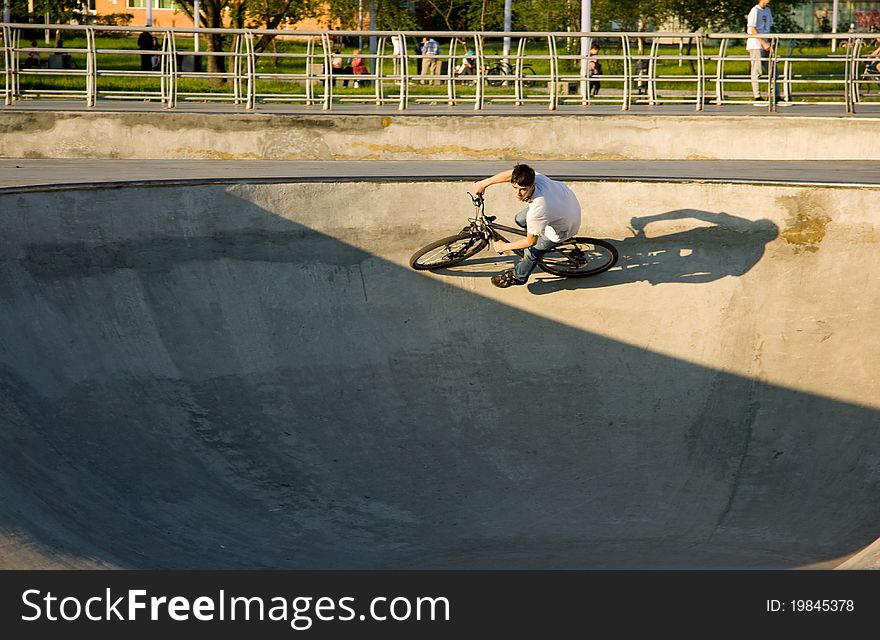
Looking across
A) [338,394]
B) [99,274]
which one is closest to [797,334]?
[338,394]

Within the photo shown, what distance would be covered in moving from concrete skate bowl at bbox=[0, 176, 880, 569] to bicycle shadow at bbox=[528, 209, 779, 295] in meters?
0.03

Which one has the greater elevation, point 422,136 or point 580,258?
point 422,136

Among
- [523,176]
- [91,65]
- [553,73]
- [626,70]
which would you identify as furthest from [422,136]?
[523,176]

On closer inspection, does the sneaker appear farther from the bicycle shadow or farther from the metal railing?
the metal railing

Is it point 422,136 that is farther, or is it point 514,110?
point 514,110

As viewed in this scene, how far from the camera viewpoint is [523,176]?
31.9ft

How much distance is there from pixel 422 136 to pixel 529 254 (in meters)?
6.98

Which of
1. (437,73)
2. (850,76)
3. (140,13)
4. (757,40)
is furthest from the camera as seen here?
(140,13)

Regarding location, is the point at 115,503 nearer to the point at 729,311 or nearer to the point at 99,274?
the point at 99,274

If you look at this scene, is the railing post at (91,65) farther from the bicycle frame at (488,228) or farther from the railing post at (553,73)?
the bicycle frame at (488,228)

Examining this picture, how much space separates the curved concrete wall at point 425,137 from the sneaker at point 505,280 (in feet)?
21.0

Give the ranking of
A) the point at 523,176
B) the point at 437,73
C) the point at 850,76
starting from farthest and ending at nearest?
the point at 437,73, the point at 850,76, the point at 523,176

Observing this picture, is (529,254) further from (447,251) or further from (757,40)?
(757,40)

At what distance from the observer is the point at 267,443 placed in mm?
8867
